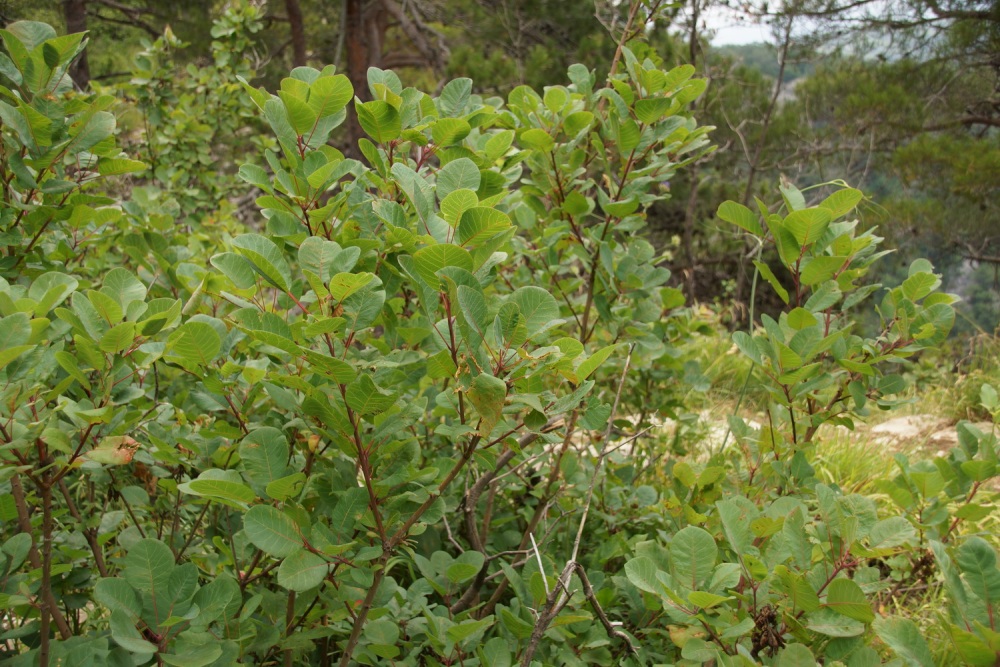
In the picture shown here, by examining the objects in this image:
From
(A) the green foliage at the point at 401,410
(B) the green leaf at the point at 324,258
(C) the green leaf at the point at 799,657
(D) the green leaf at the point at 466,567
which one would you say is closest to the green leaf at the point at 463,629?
(A) the green foliage at the point at 401,410

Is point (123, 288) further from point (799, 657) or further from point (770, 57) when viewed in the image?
point (770, 57)

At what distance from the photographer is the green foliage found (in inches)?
33.2

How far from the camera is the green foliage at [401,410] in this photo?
0.84 meters

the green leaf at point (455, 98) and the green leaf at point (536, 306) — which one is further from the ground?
the green leaf at point (455, 98)

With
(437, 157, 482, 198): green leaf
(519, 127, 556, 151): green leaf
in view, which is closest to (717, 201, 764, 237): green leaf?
(519, 127, 556, 151): green leaf

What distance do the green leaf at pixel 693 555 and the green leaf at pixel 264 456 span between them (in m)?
0.50

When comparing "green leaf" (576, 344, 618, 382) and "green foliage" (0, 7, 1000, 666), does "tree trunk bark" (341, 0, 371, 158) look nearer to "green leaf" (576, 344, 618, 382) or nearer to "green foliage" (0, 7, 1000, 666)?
"green foliage" (0, 7, 1000, 666)

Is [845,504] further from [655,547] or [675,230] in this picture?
[675,230]

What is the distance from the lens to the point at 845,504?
3.10 feet

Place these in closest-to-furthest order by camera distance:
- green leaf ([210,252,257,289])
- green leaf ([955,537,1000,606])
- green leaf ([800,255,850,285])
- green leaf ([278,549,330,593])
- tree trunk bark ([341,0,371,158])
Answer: green leaf ([955,537,1000,606])
green leaf ([278,549,330,593])
green leaf ([210,252,257,289])
green leaf ([800,255,850,285])
tree trunk bark ([341,0,371,158])

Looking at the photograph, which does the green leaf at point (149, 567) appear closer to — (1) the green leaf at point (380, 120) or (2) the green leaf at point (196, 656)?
(2) the green leaf at point (196, 656)

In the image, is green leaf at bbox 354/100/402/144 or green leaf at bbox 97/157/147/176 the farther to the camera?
green leaf at bbox 97/157/147/176

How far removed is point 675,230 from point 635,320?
9.04 m

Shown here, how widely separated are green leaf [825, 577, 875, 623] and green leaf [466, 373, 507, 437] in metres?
0.46
